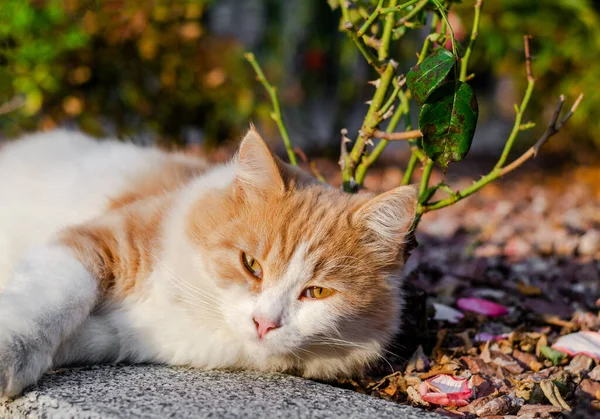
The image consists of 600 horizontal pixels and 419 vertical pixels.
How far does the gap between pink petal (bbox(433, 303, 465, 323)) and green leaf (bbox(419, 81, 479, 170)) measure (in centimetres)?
91

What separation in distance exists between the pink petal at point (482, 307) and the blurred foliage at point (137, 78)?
265 centimetres

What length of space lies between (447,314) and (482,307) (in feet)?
0.56

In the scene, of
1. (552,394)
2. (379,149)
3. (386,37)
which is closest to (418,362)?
(552,394)

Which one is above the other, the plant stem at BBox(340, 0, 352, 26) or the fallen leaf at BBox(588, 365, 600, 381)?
the plant stem at BBox(340, 0, 352, 26)

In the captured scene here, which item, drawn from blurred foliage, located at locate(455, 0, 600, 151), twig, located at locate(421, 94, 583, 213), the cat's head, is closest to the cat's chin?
the cat's head

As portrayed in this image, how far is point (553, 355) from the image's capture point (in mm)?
2312

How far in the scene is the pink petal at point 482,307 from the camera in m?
2.67

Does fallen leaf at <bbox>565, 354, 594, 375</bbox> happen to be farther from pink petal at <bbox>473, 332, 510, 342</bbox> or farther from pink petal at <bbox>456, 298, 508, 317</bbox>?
pink petal at <bbox>456, 298, 508, 317</bbox>

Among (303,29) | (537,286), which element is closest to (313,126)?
(303,29)

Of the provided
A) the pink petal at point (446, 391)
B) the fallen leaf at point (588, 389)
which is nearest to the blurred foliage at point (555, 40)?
the fallen leaf at point (588, 389)

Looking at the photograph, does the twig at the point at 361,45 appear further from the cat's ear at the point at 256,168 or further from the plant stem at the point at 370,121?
the cat's ear at the point at 256,168

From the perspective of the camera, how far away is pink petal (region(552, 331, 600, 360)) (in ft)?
7.50

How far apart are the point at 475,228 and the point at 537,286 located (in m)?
1.04

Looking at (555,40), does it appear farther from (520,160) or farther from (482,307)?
(520,160)
